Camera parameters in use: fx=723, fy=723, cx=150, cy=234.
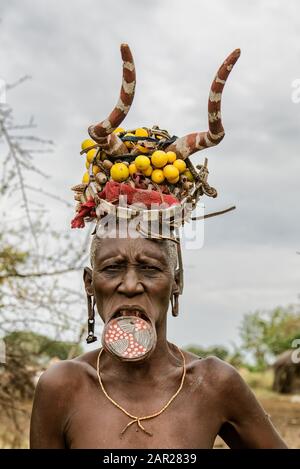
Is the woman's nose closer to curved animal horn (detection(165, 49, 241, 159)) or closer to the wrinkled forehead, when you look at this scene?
the wrinkled forehead

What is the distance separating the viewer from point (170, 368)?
2928 mm

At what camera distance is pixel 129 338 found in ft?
8.66

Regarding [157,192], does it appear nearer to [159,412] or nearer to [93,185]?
[93,185]

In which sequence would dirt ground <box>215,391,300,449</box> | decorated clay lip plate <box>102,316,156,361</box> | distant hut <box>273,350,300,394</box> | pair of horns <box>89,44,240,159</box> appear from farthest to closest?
distant hut <box>273,350,300,394</box> → dirt ground <box>215,391,300,449</box> → pair of horns <box>89,44,240,159</box> → decorated clay lip plate <box>102,316,156,361</box>

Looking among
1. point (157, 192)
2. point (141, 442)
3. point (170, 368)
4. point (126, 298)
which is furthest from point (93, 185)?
point (141, 442)

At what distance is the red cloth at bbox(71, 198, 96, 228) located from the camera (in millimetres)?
2970

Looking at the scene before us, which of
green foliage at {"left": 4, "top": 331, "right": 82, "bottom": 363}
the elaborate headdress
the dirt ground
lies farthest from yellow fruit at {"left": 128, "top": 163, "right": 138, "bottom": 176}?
the dirt ground

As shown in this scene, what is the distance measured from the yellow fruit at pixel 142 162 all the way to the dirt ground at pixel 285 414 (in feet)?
17.4

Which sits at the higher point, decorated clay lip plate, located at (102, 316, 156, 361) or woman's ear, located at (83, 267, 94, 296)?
woman's ear, located at (83, 267, 94, 296)

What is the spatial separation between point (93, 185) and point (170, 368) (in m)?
0.81

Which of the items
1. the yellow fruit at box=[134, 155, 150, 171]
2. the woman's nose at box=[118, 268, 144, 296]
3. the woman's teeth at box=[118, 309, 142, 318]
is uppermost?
the yellow fruit at box=[134, 155, 150, 171]

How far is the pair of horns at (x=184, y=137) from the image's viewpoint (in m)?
2.75

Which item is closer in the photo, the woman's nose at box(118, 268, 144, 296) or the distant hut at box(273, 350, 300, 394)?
the woman's nose at box(118, 268, 144, 296)

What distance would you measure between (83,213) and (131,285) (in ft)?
1.53
